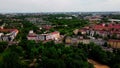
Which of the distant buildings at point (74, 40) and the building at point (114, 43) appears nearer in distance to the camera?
the building at point (114, 43)

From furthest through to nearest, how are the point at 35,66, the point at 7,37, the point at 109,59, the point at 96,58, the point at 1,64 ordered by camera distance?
the point at 7,37 → the point at 96,58 → the point at 109,59 → the point at 35,66 → the point at 1,64

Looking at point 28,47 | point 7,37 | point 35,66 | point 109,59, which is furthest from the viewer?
point 7,37

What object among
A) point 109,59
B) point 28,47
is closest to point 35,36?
point 28,47

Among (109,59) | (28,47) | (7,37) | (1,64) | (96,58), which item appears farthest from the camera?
(7,37)

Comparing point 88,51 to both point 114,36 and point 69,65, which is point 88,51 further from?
point 114,36

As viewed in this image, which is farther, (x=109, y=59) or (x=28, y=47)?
(x=28, y=47)

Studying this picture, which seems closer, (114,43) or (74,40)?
(114,43)

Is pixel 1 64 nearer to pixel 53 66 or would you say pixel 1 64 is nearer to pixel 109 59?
pixel 53 66

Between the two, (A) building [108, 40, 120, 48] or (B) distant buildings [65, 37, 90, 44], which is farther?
(B) distant buildings [65, 37, 90, 44]

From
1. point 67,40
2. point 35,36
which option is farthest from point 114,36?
point 35,36
